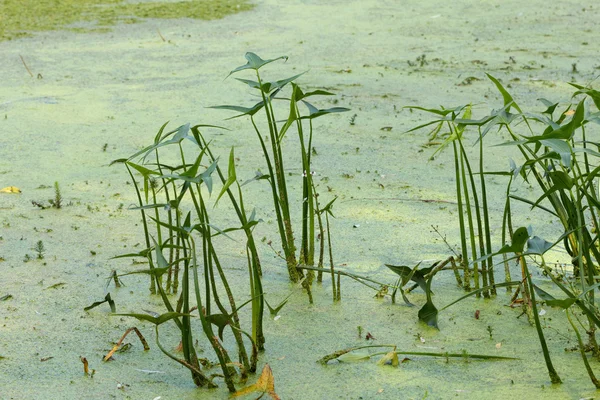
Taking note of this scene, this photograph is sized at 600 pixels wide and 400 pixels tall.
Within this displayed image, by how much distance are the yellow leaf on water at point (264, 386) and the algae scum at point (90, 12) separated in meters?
3.45

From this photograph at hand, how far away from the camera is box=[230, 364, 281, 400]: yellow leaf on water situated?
1.27 m

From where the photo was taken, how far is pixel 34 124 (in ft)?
9.53

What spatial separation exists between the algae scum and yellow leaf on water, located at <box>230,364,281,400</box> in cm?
345

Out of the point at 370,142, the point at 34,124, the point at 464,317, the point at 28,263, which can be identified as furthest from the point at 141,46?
the point at 464,317

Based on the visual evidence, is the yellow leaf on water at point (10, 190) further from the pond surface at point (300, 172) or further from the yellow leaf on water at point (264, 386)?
the yellow leaf on water at point (264, 386)

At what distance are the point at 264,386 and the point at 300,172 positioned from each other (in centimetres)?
123

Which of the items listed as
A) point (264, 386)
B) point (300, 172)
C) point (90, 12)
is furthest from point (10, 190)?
point (90, 12)

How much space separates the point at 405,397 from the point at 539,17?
157 inches

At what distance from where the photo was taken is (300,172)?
2.45 m

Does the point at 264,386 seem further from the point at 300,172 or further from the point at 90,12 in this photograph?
the point at 90,12

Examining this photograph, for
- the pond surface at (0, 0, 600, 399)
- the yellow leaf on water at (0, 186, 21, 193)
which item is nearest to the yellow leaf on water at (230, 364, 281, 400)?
the pond surface at (0, 0, 600, 399)

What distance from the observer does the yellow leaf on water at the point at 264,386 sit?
1.27m

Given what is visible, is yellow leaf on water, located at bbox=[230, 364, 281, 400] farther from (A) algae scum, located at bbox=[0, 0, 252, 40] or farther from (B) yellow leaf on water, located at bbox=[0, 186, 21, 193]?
(A) algae scum, located at bbox=[0, 0, 252, 40]

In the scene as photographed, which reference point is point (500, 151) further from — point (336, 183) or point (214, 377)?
point (214, 377)
